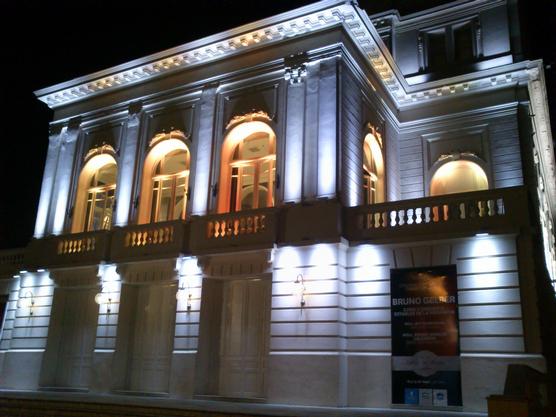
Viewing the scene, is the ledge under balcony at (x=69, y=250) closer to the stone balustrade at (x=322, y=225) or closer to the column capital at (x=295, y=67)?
the stone balustrade at (x=322, y=225)

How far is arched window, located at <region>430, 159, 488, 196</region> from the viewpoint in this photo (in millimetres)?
23109

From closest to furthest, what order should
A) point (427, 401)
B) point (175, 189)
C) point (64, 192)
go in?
1. point (427, 401)
2. point (175, 189)
3. point (64, 192)

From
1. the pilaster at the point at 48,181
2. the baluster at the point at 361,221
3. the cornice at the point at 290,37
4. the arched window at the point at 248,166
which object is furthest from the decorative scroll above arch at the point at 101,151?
the baluster at the point at 361,221

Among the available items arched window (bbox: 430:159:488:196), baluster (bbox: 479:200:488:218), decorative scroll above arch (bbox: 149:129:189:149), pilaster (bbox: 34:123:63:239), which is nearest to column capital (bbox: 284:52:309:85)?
decorative scroll above arch (bbox: 149:129:189:149)

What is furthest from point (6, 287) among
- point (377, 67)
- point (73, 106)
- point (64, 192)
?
point (377, 67)

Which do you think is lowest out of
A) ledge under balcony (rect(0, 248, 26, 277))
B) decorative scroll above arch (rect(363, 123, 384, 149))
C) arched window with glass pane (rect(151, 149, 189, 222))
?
ledge under balcony (rect(0, 248, 26, 277))

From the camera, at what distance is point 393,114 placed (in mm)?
23828

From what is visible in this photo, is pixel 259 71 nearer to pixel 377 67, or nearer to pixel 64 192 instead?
pixel 377 67

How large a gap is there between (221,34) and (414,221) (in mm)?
9275

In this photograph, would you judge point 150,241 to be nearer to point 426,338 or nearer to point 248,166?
point 248,166

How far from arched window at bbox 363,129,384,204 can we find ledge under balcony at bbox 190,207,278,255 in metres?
4.12

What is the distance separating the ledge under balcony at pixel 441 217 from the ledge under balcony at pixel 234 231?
7.61ft

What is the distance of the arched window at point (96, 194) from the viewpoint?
23281mm

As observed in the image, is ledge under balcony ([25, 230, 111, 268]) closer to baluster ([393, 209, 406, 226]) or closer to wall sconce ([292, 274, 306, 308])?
wall sconce ([292, 274, 306, 308])
